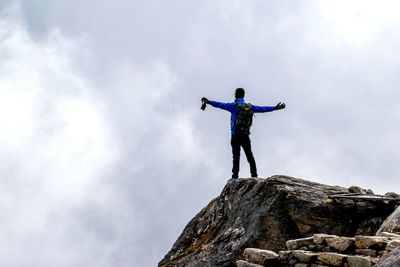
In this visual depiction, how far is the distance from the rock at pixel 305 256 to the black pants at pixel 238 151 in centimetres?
900

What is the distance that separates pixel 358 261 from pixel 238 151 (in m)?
11.2

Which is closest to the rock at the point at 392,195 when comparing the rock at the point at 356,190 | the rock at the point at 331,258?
the rock at the point at 356,190

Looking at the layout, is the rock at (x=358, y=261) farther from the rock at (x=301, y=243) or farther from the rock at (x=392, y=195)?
the rock at (x=392, y=195)

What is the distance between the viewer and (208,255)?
955 inches

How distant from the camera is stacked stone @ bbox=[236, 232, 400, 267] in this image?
662 inches

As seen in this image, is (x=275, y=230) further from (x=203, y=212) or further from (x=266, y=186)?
(x=203, y=212)

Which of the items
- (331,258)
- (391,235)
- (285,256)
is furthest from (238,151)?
(331,258)

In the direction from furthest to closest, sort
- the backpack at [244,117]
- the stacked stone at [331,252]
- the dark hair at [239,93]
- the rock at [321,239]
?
1. the dark hair at [239,93]
2. the backpack at [244,117]
3. the rock at [321,239]
4. the stacked stone at [331,252]

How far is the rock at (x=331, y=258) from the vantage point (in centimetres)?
1708

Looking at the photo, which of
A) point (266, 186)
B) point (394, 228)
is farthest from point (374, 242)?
point (266, 186)

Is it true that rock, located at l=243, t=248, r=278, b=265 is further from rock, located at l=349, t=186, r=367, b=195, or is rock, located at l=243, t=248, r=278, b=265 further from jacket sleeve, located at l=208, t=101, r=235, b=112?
jacket sleeve, located at l=208, t=101, r=235, b=112

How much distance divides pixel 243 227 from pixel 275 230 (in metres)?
1.27

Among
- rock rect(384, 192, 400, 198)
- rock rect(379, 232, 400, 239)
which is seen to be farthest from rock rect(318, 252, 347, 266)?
rock rect(384, 192, 400, 198)

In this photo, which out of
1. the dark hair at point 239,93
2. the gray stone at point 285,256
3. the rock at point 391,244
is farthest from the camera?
the dark hair at point 239,93
